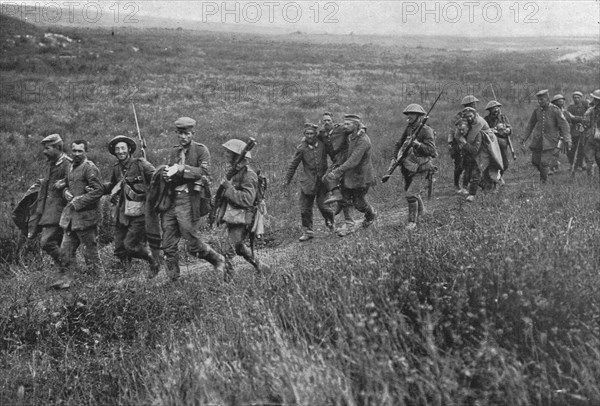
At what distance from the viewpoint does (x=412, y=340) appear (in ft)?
12.1

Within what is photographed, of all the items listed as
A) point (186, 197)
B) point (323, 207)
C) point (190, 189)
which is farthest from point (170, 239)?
point (323, 207)

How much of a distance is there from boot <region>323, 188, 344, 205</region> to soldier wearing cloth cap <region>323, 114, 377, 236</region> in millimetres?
116

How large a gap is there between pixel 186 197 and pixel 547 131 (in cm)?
824

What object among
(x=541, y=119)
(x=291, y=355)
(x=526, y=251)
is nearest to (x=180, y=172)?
(x=291, y=355)

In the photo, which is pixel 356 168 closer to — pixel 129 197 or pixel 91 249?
pixel 129 197

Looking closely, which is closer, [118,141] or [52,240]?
[118,141]

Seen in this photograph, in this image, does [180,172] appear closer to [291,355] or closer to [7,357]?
[7,357]

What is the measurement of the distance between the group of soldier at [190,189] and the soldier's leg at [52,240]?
0.01 metres

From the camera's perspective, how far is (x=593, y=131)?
11602 millimetres

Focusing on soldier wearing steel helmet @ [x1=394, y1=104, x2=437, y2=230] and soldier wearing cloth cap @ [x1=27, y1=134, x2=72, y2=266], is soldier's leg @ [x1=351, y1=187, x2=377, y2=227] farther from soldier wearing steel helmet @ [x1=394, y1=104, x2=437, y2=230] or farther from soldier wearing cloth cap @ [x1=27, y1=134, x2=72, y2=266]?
soldier wearing cloth cap @ [x1=27, y1=134, x2=72, y2=266]

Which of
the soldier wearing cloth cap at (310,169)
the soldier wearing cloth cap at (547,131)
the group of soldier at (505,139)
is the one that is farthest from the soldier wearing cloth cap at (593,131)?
the soldier wearing cloth cap at (310,169)

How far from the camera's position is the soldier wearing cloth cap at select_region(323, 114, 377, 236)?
8539mm

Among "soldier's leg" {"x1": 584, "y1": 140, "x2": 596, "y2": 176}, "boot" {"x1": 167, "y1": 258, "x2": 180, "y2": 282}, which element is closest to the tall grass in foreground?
"boot" {"x1": 167, "y1": 258, "x2": 180, "y2": 282}

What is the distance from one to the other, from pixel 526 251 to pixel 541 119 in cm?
851
